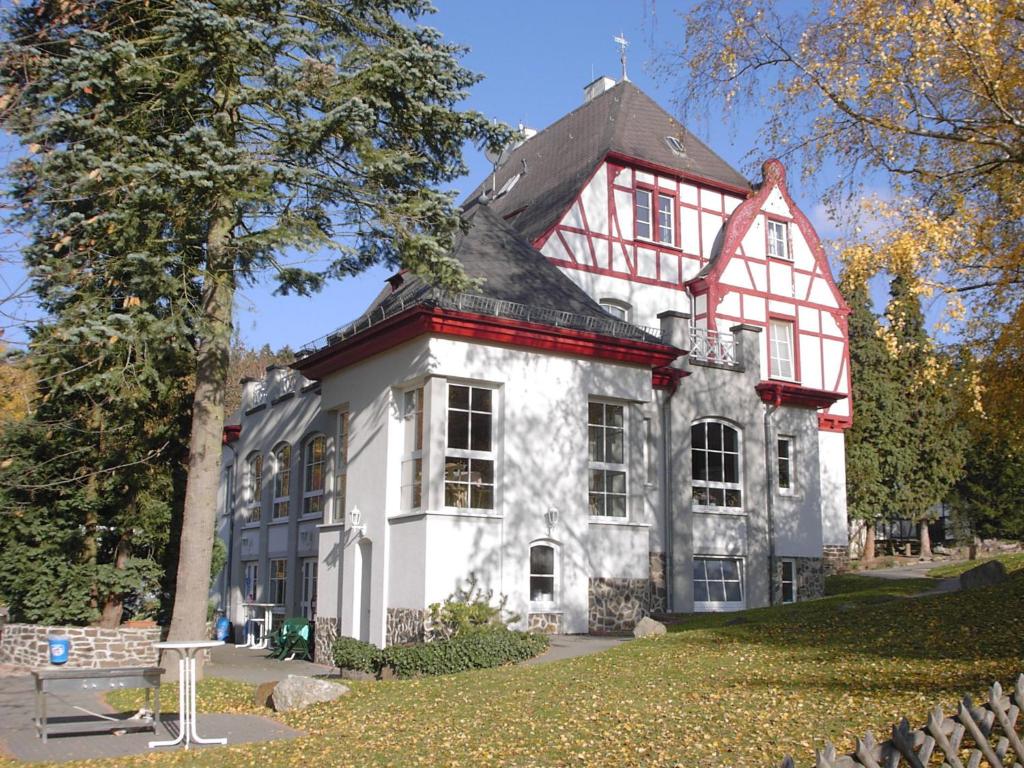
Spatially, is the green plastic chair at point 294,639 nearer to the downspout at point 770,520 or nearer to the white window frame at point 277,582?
the white window frame at point 277,582

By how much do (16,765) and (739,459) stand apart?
15.9m

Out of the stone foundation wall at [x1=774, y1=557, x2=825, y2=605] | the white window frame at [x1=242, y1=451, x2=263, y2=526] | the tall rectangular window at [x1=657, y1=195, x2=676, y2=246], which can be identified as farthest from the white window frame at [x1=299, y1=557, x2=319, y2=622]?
the tall rectangular window at [x1=657, y1=195, x2=676, y2=246]

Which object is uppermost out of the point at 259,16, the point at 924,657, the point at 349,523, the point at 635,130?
the point at 635,130

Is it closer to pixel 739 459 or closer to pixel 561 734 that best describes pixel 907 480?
pixel 739 459

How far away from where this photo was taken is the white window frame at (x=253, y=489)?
2561 centimetres

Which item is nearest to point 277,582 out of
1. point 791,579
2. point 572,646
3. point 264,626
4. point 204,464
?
point 264,626

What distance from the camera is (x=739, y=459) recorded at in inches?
830

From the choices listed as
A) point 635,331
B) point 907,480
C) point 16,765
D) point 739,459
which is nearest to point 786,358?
point 739,459

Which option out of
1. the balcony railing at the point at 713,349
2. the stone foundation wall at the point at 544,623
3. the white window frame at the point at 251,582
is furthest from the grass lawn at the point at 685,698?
the white window frame at the point at 251,582

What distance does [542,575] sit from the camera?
647 inches

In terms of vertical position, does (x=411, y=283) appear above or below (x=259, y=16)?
below

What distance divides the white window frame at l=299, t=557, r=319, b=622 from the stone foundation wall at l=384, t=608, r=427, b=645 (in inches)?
235

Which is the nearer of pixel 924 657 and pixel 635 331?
pixel 924 657

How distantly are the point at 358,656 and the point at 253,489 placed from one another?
515 inches
